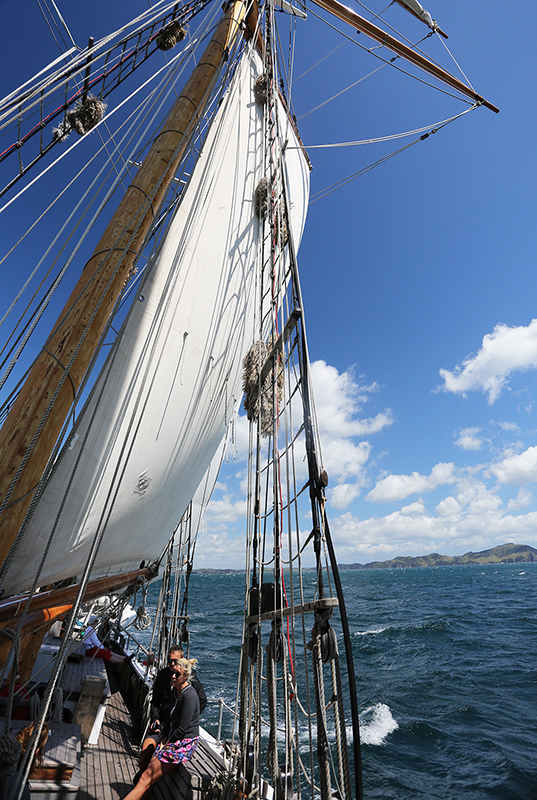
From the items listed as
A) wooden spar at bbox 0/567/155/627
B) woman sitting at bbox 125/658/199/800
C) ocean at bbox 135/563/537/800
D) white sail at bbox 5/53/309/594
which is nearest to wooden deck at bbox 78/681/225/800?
woman sitting at bbox 125/658/199/800

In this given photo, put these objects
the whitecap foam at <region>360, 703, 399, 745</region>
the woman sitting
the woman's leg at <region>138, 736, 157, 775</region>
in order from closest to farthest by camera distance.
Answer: the woman sitting, the woman's leg at <region>138, 736, 157, 775</region>, the whitecap foam at <region>360, 703, 399, 745</region>

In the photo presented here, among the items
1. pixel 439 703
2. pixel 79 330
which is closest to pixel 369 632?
pixel 439 703

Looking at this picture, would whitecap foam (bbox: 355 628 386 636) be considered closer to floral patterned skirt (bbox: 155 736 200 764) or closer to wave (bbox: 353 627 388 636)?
wave (bbox: 353 627 388 636)

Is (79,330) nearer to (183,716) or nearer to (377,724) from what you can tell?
(183,716)

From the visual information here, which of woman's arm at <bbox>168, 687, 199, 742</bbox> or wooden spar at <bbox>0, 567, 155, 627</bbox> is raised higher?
wooden spar at <bbox>0, 567, 155, 627</bbox>

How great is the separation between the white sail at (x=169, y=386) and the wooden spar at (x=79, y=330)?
11.3 inches

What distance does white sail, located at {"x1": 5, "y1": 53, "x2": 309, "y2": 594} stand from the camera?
325cm

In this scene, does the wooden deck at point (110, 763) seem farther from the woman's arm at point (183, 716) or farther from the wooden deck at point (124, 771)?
the woman's arm at point (183, 716)

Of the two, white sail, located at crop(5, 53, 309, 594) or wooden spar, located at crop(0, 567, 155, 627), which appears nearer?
wooden spar, located at crop(0, 567, 155, 627)

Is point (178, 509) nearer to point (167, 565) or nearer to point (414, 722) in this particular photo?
point (167, 565)

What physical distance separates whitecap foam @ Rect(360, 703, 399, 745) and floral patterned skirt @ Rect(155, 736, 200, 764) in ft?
24.2

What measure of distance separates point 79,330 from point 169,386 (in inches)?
50.5

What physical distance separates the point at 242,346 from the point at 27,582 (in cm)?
380

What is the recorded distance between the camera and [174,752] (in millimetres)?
3033
